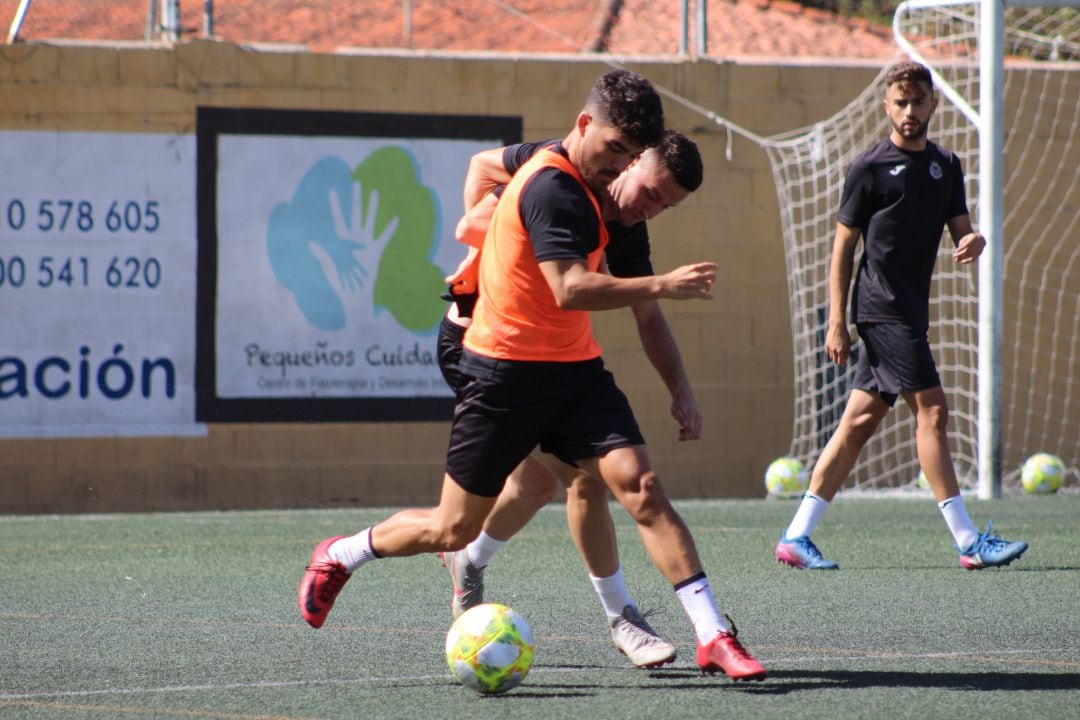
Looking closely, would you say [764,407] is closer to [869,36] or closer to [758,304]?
[758,304]

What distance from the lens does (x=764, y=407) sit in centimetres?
1380

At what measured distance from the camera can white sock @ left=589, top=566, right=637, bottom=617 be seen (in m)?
A: 5.50

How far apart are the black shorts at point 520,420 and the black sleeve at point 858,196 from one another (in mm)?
3155

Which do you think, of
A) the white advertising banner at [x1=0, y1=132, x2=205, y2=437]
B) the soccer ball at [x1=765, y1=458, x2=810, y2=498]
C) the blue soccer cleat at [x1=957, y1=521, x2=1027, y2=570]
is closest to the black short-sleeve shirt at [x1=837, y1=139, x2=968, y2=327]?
the blue soccer cleat at [x1=957, y1=521, x2=1027, y2=570]

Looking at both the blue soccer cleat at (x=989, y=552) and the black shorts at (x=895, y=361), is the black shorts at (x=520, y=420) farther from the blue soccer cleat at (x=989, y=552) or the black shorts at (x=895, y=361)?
the blue soccer cleat at (x=989, y=552)

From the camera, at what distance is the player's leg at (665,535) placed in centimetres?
504

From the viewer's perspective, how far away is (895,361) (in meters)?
7.89

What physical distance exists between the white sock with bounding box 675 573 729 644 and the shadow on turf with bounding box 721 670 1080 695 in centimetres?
20

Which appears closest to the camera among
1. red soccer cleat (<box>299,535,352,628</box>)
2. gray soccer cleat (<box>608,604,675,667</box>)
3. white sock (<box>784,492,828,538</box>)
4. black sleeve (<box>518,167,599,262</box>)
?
black sleeve (<box>518,167,599,262</box>)

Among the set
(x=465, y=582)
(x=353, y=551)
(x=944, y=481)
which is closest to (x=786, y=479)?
(x=944, y=481)

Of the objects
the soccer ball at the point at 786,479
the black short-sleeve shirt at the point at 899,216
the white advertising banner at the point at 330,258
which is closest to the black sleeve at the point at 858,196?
the black short-sleeve shirt at the point at 899,216

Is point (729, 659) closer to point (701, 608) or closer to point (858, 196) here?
point (701, 608)

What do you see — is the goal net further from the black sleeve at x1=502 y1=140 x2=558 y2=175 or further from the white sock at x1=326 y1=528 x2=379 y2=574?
the white sock at x1=326 y1=528 x2=379 y2=574

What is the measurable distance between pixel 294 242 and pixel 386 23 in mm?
8260
